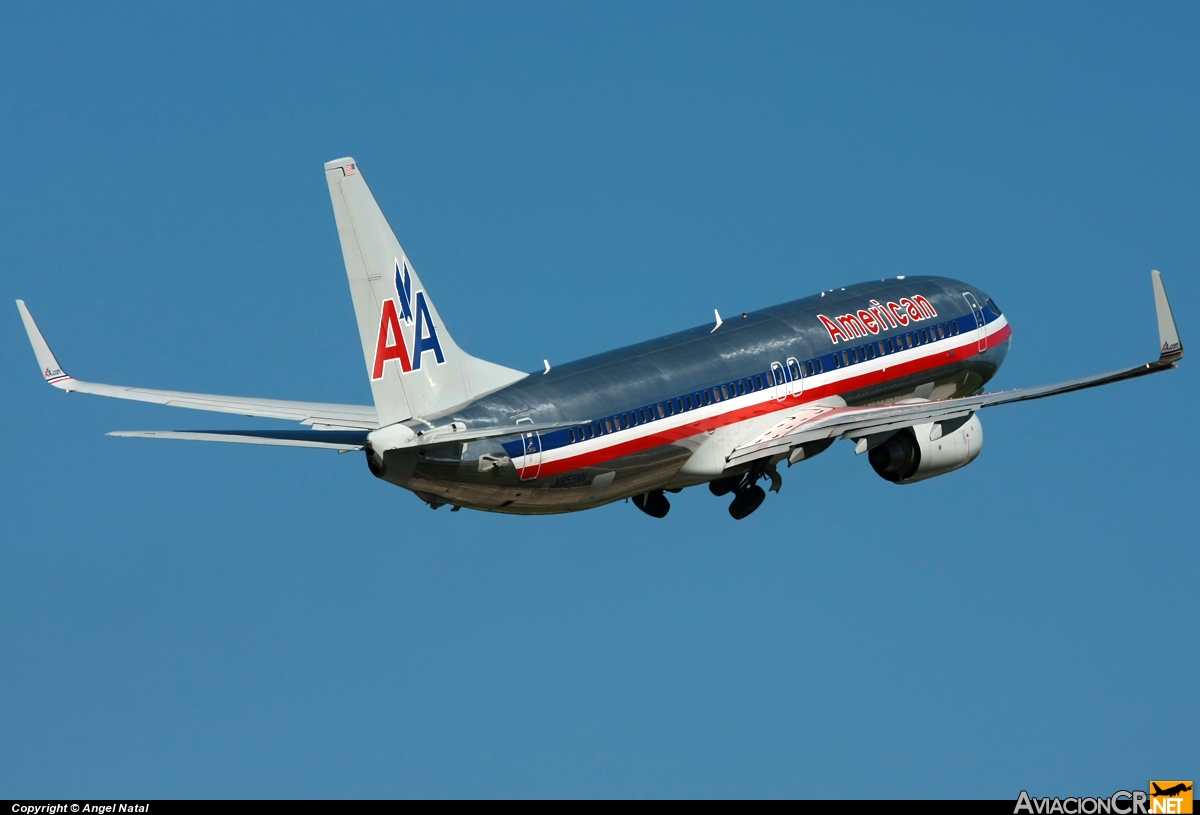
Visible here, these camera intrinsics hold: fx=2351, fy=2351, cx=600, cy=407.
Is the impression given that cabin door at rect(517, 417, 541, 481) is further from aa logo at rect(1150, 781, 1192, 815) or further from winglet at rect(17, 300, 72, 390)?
aa logo at rect(1150, 781, 1192, 815)

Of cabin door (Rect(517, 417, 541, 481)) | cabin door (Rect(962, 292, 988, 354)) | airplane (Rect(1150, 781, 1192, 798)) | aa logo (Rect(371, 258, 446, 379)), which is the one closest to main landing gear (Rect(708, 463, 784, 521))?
cabin door (Rect(517, 417, 541, 481))

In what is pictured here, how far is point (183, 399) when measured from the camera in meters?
61.4

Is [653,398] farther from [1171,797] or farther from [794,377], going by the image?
[1171,797]

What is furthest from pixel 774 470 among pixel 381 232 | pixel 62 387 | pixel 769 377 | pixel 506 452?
pixel 62 387

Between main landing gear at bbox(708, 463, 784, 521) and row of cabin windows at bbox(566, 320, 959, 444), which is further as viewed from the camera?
main landing gear at bbox(708, 463, 784, 521)

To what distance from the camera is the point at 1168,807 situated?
169 ft

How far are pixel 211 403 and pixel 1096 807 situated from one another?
25024mm

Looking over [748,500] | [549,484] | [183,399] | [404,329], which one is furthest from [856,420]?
[183,399]

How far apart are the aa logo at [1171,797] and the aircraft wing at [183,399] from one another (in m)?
21.8

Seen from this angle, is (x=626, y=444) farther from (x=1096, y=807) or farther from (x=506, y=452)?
(x=1096, y=807)

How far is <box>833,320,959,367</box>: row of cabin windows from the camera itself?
225ft

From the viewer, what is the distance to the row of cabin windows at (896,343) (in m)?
68.6

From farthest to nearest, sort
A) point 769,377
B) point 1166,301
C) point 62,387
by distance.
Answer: point 769,377 < point 62,387 < point 1166,301

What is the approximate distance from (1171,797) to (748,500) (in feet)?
60.6
